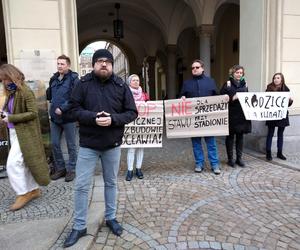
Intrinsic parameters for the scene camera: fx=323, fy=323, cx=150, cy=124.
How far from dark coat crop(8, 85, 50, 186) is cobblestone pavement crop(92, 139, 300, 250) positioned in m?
1.13

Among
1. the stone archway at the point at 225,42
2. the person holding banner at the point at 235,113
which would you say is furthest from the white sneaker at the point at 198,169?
the stone archway at the point at 225,42

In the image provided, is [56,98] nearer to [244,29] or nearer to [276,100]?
[276,100]

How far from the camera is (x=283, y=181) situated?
483 centimetres

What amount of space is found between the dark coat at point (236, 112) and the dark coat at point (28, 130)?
10.6ft

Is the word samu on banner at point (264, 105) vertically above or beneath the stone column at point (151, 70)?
beneath

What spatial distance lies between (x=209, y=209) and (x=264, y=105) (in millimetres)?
2818

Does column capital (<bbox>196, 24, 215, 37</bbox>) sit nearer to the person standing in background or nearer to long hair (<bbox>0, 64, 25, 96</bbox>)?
the person standing in background

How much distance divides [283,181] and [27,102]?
376cm

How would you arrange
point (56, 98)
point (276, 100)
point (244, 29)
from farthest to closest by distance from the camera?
point (244, 29)
point (276, 100)
point (56, 98)

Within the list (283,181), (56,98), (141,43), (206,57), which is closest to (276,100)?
(283,181)

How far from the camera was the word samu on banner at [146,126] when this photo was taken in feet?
17.1

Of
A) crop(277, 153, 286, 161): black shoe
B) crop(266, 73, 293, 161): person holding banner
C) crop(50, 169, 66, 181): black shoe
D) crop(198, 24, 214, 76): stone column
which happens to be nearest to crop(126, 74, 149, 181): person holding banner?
A: crop(50, 169, 66, 181): black shoe

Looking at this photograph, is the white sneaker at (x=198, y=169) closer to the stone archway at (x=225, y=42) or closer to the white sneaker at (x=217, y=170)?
the white sneaker at (x=217, y=170)

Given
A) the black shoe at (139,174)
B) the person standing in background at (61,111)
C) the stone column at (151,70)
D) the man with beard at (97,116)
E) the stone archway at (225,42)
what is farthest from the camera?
the stone column at (151,70)
